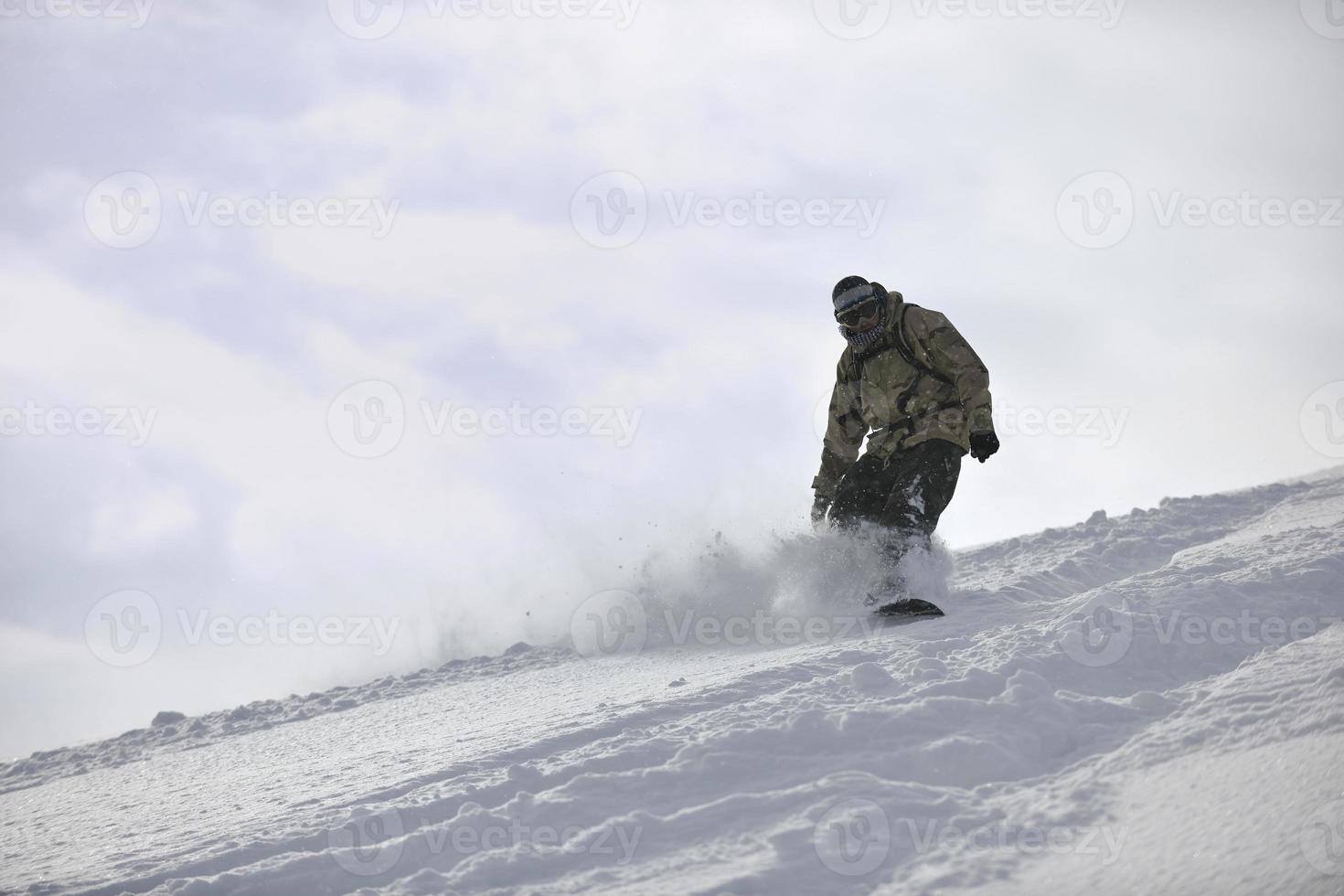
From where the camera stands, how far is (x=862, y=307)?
5.84 metres

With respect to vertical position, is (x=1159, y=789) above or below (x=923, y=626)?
below

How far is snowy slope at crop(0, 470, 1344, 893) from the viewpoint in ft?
7.34

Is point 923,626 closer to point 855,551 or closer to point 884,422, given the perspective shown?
point 855,551

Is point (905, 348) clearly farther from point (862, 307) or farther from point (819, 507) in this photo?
point (819, 507)

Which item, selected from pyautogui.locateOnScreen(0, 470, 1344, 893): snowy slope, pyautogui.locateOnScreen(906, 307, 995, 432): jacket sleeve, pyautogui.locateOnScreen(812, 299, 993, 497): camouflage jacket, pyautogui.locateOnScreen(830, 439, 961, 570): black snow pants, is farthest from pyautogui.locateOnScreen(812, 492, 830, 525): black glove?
pyautogui.locateOnScreen(0, 470, 1344, 893): snowy slope

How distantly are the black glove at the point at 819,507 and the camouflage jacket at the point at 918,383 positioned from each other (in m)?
0.59

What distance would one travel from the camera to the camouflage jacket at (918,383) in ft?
18.8

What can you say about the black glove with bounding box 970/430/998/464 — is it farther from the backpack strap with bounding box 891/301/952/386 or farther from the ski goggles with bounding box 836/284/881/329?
the ski goggles with bounding box 836/284/881/329

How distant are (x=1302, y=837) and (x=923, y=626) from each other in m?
2.53

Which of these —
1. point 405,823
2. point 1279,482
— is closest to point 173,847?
point 405,823

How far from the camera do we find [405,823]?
2.83 metres

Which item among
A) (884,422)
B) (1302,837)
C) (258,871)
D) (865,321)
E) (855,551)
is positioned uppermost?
(865,321)

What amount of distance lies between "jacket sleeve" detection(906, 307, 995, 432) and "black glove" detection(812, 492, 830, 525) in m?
1.20

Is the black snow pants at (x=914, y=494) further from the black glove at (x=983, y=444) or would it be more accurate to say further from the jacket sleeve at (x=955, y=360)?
the jacket sleeve at (x=955, y=360)
